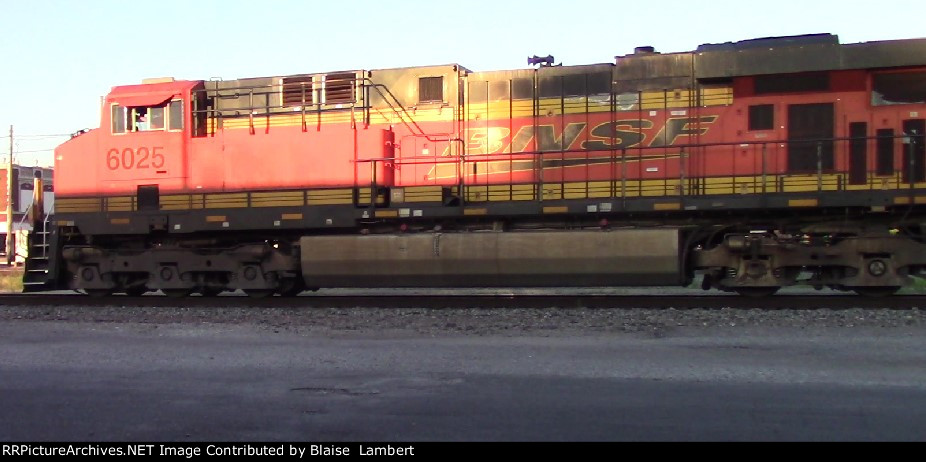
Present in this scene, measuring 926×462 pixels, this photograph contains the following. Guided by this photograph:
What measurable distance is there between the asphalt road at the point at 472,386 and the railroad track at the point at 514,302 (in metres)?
1.89

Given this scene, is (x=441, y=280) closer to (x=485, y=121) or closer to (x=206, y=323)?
(x=485, y=121)

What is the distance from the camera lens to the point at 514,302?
36.7ft

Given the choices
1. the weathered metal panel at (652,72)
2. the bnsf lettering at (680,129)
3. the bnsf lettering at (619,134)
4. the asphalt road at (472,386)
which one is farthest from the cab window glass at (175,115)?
the bnsf lettering at (680,129)

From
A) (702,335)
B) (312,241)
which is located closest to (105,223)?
(312,241)

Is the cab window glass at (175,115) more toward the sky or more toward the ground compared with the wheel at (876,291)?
more toward the sky

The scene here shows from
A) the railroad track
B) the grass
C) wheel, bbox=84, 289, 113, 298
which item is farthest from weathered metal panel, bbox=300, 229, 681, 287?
the grass

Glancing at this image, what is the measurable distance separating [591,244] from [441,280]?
242cm

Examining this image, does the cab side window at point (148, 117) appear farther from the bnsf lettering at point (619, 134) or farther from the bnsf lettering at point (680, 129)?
the bnsf lettering at point (680, 129)

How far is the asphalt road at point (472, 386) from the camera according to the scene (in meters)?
4.55

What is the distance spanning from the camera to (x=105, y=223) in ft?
41.8

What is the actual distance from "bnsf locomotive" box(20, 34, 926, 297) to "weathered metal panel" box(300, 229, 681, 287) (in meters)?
0.03

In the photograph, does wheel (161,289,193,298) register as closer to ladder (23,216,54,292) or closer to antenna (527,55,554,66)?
ladder (23,216,54,292)

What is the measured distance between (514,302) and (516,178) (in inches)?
79.4

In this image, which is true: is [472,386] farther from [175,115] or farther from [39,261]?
[39,261]
